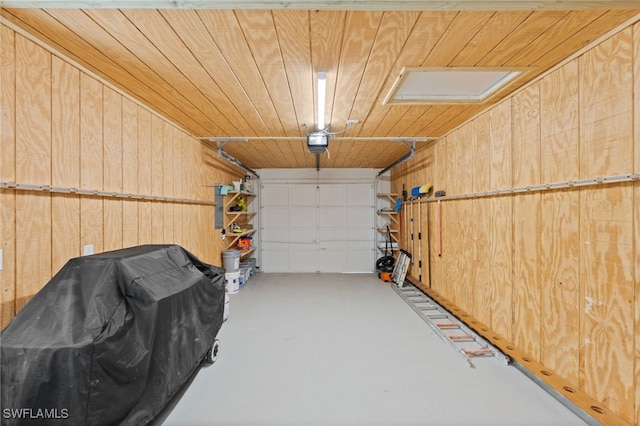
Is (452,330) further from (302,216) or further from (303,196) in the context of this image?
(303,196)

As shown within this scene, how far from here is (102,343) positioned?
1.24 m

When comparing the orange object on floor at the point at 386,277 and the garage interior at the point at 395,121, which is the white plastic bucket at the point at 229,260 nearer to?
the garage interior at the point at 395,121

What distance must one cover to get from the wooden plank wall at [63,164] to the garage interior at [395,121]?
1 cm

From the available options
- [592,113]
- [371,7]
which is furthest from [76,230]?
[592,113]

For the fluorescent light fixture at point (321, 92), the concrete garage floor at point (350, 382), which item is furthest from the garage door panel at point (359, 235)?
the fluorescent light fixture at point (321, 92)

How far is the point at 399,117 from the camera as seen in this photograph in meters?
2.93

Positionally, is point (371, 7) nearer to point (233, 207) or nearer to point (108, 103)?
point (108, 103)

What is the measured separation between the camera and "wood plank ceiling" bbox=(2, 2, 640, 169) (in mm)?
1392

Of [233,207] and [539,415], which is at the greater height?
[233,207]

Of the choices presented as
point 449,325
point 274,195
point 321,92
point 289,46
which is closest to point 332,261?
point 274,195

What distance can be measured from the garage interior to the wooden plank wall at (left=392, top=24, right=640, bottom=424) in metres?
0.01

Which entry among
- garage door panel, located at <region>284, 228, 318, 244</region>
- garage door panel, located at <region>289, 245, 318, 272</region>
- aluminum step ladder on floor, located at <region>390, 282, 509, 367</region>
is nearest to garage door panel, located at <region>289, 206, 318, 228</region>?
garage door panel, located at <region>284, 228, 318, 244</region>

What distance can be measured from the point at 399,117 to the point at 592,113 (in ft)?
5.28

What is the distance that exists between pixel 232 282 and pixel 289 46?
4115 millimetres
